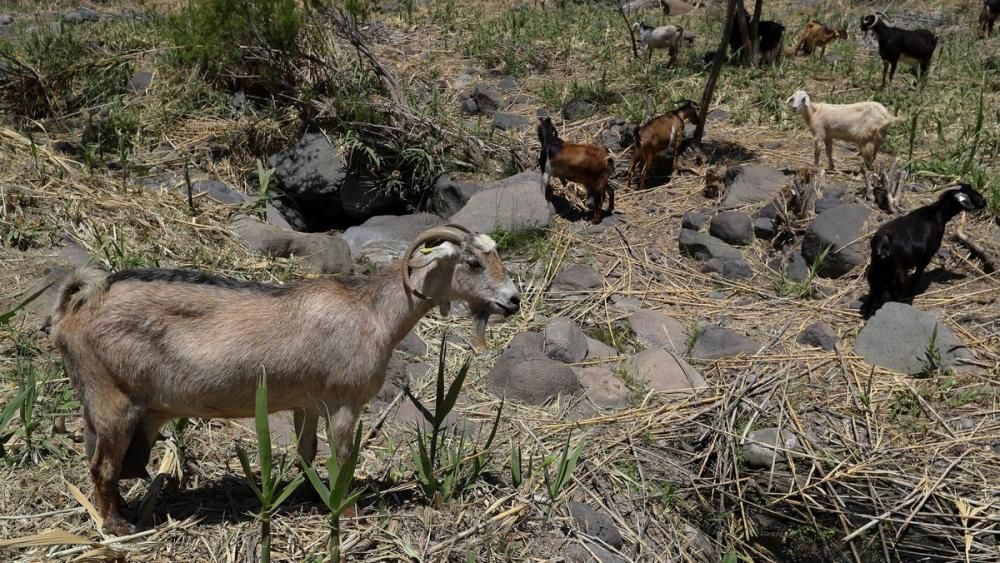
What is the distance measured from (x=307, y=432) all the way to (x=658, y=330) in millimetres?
3128

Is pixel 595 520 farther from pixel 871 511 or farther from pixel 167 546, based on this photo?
pixel 167 546

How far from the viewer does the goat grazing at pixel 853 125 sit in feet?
27.9

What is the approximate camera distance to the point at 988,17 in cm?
1312

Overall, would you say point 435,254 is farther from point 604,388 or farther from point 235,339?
point 604,388

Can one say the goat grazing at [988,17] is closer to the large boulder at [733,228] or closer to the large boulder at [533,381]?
the large boulder at [733,228]

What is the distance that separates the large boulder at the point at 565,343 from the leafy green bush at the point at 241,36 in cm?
443

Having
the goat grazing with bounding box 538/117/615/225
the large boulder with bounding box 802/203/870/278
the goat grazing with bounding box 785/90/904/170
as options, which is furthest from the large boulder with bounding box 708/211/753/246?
the goat grazing with bounding box 785/90/904/170

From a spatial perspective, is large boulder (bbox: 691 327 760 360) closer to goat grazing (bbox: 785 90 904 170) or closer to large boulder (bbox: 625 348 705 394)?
large boulder (bbox: 625 348 705 394)

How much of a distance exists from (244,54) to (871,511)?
736 cm

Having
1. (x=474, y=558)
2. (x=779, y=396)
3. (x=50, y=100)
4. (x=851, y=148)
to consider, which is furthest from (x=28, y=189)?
(x=851, y=148)

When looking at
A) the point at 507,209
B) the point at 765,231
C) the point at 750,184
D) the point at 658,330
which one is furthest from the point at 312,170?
the point at 765,231

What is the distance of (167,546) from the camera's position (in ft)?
13.8

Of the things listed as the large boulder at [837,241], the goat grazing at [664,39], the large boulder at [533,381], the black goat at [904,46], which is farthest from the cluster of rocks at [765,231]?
the goat grazing at [664,39]

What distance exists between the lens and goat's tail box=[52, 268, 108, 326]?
12.9ft
